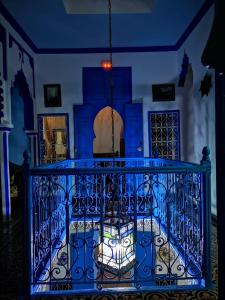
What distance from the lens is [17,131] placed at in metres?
8.16

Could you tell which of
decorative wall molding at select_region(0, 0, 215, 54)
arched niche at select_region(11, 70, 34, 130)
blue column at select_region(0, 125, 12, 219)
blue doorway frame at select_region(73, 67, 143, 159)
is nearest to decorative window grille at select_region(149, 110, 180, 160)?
blue doorway frame at select_region(73, 67, 143, 159)

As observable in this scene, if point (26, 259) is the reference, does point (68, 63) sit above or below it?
above

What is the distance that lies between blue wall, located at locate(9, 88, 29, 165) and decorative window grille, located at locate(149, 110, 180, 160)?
10.8 feet

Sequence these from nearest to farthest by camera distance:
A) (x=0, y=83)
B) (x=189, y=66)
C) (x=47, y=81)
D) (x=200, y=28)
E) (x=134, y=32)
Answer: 1. (x=0, y=83)
2. (x=200, y=28)
3. (x=134, y=32)
4. (x=189, y=66)
5. (x=47, y=81)

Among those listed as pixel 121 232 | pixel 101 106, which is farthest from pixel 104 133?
pixel 121 232

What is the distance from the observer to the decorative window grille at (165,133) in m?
8.80

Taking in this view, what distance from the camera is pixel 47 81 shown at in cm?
869

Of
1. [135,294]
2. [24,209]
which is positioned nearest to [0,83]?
[24,209]

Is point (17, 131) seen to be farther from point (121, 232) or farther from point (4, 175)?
point (121, 232)

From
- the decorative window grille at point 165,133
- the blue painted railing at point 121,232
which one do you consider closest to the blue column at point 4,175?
the blue painted railing at point 121,232

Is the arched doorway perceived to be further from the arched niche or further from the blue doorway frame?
the arched niche

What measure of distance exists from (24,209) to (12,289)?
740mm

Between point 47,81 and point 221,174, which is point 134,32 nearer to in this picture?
point 47,81

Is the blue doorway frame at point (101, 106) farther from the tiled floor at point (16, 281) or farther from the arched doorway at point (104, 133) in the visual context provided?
the tiled floor at point (16, 281)
